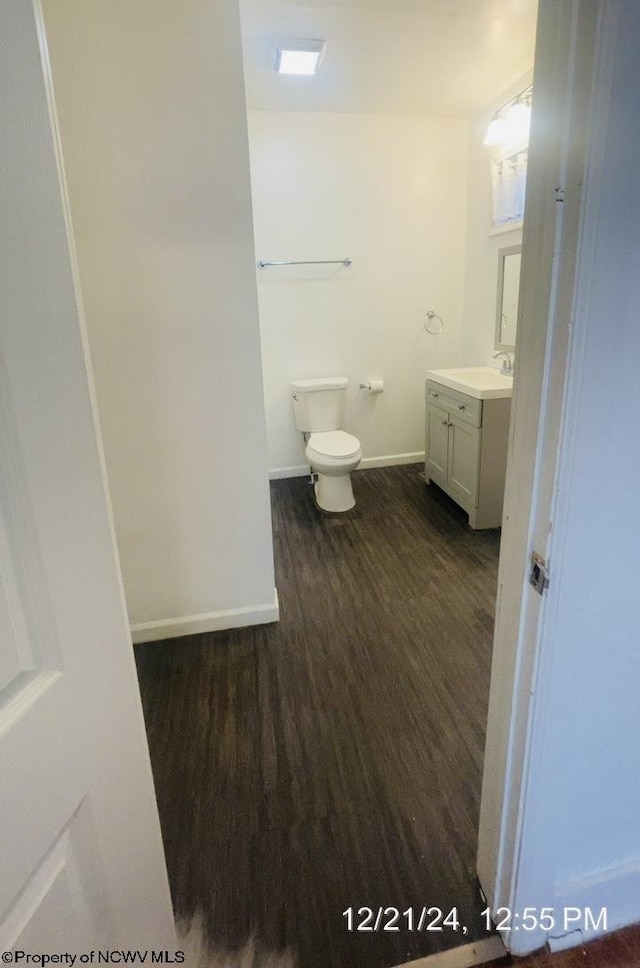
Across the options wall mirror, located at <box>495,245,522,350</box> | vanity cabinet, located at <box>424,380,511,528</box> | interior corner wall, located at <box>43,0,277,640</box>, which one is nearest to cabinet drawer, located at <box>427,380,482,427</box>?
vanity cabinet, located at <box>424,380,511,528</box>

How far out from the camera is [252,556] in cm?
214

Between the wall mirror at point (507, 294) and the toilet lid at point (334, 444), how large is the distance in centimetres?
119

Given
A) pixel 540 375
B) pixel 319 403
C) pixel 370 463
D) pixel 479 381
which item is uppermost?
pixel 540 375

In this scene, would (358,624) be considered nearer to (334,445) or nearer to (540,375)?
(334,445)

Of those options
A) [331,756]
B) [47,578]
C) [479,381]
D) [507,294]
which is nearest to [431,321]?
[507,294]

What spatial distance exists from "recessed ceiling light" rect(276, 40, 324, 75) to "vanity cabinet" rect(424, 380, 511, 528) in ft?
6.08

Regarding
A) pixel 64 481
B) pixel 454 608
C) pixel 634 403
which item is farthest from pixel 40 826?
pixel 454 608

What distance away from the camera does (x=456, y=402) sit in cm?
304

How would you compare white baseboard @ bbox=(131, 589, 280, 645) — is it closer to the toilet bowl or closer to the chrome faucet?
the toilet bowl

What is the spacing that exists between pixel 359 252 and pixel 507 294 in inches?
42.9

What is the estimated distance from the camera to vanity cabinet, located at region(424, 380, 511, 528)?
9.11 ft

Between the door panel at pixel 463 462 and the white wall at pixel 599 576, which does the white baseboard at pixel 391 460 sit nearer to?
the door panel at pixel 463 462

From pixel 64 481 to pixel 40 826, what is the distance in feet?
1.33

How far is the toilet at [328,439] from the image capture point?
10.1 ft
